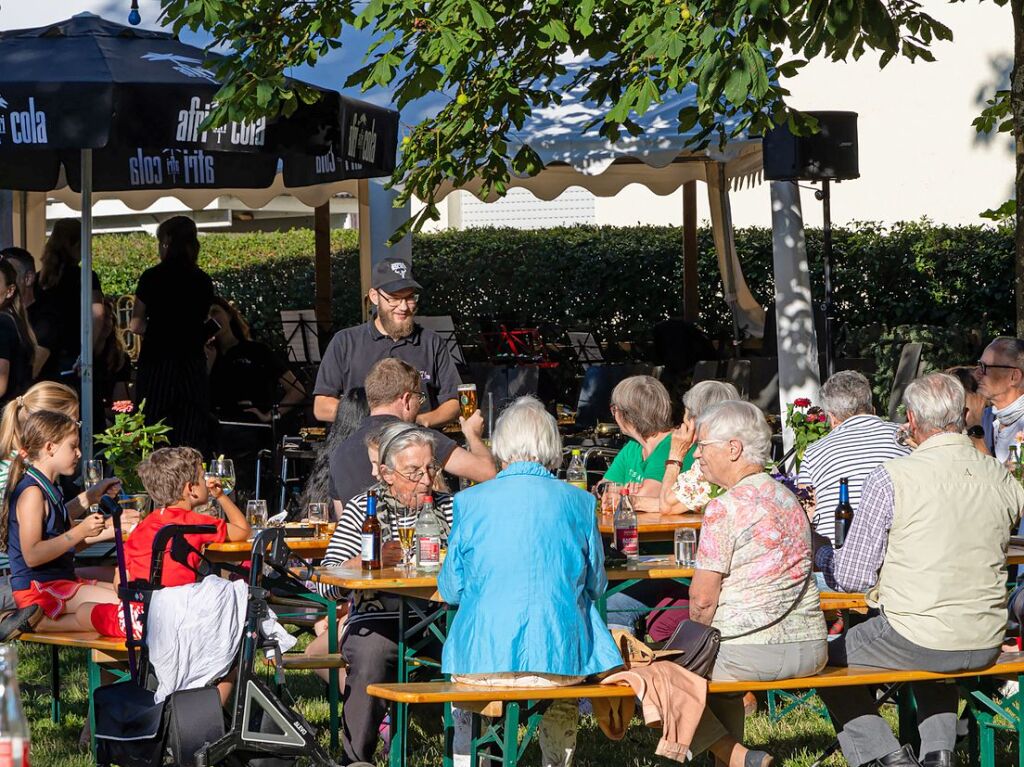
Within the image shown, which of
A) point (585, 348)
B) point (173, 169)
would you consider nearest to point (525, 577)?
point (173, 169)

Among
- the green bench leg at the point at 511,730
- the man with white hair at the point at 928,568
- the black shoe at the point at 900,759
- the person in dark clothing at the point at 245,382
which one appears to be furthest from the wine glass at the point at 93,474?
the person in dark clothing at the point at 245,382

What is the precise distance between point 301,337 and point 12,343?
6.78 meters

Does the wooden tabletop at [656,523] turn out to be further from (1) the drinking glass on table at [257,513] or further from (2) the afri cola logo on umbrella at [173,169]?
(2) the afri cola logo on umbrella at [173,169]

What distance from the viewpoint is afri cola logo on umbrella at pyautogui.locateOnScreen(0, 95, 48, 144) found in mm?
6723

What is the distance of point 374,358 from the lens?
7.04m

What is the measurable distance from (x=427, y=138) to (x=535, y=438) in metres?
4.25

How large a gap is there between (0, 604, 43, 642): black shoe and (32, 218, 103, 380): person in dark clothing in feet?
10.1

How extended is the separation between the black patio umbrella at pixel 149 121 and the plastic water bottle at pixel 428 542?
269 cm

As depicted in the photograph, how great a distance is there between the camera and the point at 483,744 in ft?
15.2

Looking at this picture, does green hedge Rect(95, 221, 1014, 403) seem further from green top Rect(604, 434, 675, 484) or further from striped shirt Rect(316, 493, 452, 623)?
striped shirt Rect(316, 493, 452, 623)

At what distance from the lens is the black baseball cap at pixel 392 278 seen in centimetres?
702

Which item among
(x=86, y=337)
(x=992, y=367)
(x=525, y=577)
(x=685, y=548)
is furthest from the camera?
(x=86, y=337)

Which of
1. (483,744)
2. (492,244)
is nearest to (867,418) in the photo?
(483,744)

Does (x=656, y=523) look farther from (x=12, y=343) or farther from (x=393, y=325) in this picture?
(x=12, y=343)
